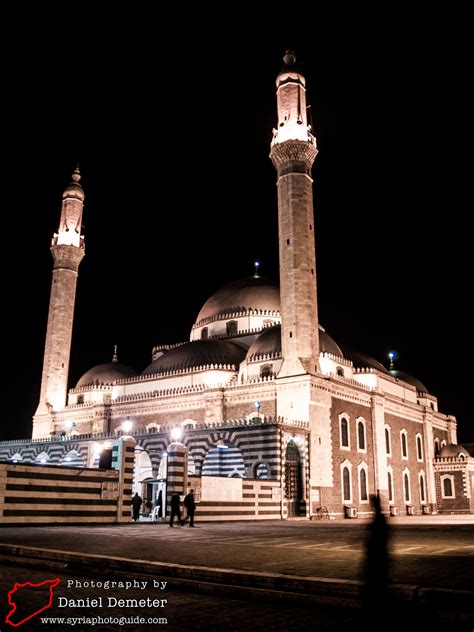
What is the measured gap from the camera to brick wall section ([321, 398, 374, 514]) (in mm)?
27797

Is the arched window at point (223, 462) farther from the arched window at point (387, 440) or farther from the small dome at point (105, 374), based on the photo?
the small dome at point (105, 374)

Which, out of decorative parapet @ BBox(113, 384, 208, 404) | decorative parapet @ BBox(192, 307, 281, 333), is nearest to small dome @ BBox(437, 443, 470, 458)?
decorative parapet @ BBox(192, 307, 281, 333)

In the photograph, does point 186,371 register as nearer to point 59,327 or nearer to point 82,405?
point 82,405

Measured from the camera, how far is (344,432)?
30047mm

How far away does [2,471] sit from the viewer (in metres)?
15.9

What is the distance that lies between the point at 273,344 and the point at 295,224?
6.20 metres

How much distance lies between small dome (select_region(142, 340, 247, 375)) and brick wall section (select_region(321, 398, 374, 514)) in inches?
263

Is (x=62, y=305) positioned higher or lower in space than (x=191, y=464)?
higher

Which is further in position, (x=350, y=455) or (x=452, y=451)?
(x=452, y=451)

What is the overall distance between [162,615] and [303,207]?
2704cm

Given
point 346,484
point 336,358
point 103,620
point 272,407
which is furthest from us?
point 336,358

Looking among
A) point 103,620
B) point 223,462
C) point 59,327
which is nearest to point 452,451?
point 223,462

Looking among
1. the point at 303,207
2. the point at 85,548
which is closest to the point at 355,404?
the point at 303,207

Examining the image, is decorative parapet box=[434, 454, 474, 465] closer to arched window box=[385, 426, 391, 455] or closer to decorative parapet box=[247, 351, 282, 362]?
arched window box=[385, 426, 391, 455]
